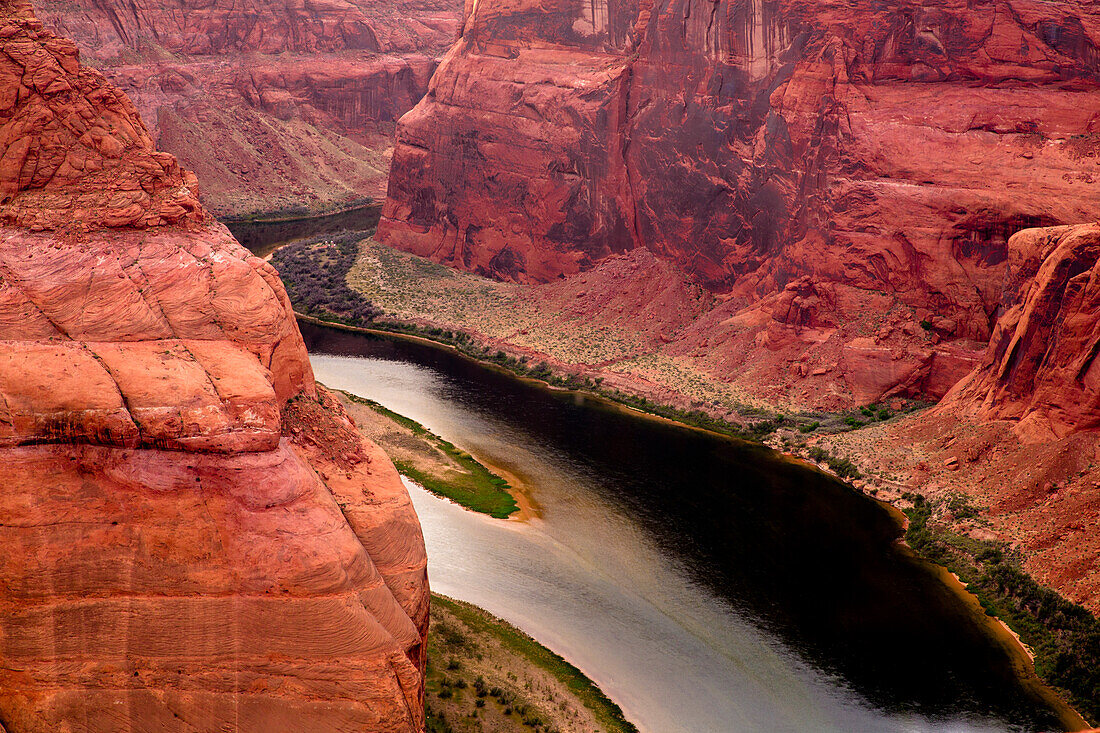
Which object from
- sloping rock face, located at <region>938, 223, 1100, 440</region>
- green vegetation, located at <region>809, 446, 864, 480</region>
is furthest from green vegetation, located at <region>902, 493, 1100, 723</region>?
sloping rock face, located at <region>938, 223, 1100, 440</region>

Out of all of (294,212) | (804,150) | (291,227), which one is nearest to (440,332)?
(804,150)

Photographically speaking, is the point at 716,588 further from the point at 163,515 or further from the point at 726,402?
the point at 163,515

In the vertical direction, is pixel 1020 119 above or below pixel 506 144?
above

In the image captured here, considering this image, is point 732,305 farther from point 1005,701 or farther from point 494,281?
point 1005,701

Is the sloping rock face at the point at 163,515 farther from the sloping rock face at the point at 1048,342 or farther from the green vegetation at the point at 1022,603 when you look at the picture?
the sloping rock face at the point at 1048,342

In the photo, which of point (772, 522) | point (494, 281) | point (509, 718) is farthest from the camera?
point (494, 281)

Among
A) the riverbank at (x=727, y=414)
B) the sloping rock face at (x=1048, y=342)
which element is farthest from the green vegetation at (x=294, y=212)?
the sloping rock face at (x=1048, y=342)

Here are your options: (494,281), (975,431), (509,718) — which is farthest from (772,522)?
(494,281)
